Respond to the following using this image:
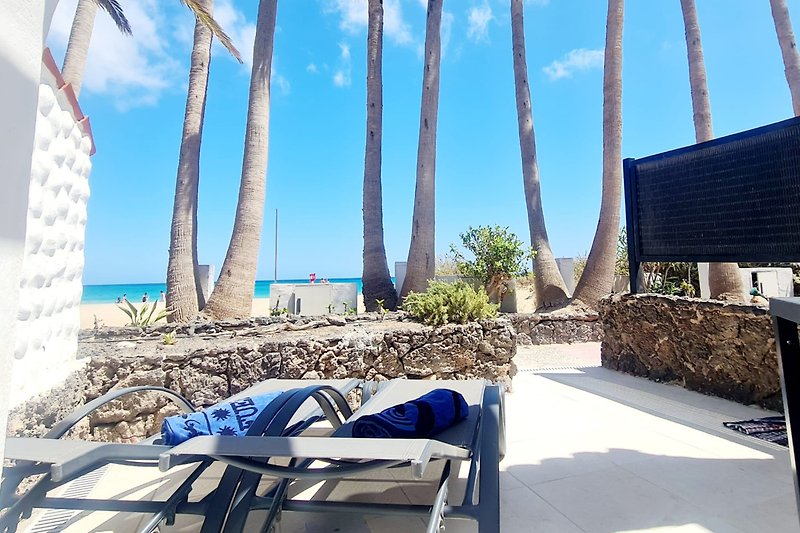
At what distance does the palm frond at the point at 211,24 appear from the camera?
5.53m

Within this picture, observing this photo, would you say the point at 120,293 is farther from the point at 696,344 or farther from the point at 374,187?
the point at 696,344

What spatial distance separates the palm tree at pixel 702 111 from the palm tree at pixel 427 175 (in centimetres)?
605

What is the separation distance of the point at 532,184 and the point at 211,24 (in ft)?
27.5

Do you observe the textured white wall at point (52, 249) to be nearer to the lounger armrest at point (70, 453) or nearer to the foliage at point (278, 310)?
the lounger armrest at point (70, 453)

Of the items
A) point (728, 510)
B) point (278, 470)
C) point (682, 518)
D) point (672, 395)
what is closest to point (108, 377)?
point (278, 470)

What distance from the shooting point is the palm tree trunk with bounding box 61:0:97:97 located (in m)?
7.92

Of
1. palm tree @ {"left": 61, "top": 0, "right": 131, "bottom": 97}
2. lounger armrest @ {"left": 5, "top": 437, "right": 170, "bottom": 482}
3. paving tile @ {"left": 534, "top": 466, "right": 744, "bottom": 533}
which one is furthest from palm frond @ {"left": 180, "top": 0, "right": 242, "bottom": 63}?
paving tile @ {"left": 534, "top": 466, "right": 744, "bottom": 533}

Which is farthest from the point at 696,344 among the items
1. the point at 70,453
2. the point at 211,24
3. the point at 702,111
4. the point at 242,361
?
the point at 211,24

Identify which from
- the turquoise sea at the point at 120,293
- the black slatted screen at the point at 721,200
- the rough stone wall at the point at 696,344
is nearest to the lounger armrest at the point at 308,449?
the rough stone wall at the point at 696,344

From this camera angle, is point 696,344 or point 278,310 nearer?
point 696,344

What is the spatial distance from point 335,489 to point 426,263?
6449 millimetres

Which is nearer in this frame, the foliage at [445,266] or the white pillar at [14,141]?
the white pillar at [14,141]

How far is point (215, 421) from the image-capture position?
75.8 inches

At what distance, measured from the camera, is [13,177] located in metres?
0.94
